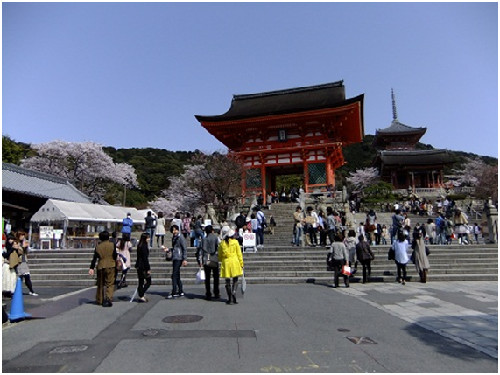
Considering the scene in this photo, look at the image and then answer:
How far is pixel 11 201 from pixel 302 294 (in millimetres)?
21783

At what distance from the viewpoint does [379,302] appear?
8.48 meters

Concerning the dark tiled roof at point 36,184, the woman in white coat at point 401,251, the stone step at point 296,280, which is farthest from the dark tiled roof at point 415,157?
the woman in white coat at point 401,251

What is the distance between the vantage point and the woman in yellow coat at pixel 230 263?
320 inches

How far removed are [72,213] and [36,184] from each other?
10.1 metres

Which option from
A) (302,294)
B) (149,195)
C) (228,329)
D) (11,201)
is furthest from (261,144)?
(149,195)

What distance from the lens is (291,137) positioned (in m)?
29.1

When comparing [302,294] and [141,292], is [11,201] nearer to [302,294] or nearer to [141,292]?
[141,292]

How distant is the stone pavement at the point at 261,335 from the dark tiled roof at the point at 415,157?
42.1 m

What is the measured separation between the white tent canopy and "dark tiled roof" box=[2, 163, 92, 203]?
5120 mm

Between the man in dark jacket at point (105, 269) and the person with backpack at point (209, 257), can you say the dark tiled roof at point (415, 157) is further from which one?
the man in dark jacket at point (105, 269)

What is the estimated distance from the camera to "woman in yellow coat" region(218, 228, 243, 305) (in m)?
8.13

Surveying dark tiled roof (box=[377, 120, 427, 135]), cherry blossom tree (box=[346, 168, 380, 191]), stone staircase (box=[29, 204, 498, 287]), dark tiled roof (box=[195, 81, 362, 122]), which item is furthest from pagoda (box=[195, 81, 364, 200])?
dark tiled roof (box=[377, 120, 427, 135])

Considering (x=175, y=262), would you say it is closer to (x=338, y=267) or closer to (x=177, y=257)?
(x=177, y=257)

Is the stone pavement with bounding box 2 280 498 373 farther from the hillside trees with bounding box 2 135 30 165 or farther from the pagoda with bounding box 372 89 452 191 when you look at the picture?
the pagoda with bounding box 372 89 452 191
